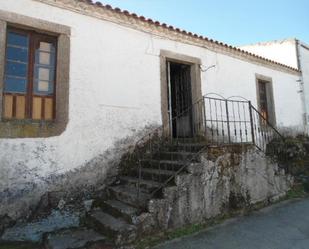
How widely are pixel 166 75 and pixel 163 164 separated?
8.45 feet

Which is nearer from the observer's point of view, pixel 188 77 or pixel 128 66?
pixel 128 66

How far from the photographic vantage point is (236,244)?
420 centimetres

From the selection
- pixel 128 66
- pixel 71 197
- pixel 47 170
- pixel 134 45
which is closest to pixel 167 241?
pixel 71 197

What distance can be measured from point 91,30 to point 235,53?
488 cm

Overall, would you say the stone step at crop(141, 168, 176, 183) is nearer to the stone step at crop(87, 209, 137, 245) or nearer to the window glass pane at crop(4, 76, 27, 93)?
the stone step at crop(87, 209, 137, 245)

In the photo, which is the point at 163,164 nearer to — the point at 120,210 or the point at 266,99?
the point at 120,210

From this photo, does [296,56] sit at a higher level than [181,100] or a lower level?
higher

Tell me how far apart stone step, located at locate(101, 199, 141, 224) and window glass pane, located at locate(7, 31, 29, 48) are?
330cm

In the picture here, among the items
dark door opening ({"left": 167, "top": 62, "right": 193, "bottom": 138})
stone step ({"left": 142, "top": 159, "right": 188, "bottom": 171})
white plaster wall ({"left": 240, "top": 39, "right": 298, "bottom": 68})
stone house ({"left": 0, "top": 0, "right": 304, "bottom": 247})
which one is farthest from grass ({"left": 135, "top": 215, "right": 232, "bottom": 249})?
white plaster wall ({"left": 240, "top": 39, "right": 298, "bottom": 68})

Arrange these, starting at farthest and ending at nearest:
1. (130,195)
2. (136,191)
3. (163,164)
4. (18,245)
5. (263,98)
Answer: (263,98) → (163,164) → (136,191) → (130,195) → (18,245)

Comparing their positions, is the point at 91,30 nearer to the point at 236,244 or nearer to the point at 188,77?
the point at 188,77

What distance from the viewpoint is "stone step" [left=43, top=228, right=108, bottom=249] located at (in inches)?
153

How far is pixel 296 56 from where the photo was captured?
37.8ft

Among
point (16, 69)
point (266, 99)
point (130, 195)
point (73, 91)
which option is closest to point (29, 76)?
point (16, 69)
